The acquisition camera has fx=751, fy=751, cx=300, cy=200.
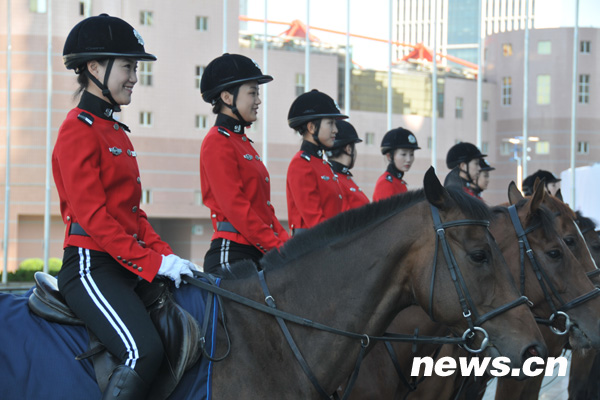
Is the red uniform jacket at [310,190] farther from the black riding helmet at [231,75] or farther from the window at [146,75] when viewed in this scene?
the window at [146,75]

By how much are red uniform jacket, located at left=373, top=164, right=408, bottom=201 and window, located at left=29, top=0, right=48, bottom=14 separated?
91.5 ft

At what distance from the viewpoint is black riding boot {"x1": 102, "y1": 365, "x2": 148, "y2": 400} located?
117 inches

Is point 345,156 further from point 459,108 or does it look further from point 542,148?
point 542,148

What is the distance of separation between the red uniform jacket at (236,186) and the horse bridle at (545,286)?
5.36 feet

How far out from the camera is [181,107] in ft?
115

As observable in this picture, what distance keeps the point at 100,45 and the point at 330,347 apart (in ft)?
5.61

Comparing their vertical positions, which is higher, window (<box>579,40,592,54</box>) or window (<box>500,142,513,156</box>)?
window (<box>579,40,592,54</box>)

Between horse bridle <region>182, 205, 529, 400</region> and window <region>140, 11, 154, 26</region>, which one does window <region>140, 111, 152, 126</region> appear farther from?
horse bridle <region>182, 205, 529, 400</region>

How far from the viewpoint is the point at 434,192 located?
329cm

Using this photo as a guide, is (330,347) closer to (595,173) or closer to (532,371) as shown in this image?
(532,371)

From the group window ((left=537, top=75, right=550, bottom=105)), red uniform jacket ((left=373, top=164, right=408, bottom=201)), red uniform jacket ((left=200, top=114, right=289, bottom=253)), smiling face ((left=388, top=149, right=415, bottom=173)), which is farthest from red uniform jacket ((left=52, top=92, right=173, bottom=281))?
window ((left=537, top=75, right=550, bottom=105))

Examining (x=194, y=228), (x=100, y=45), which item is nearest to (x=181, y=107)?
(x=194, y=228)

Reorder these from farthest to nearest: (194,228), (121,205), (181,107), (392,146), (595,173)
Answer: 1. (194,228)
2. (181,107)
3. (595,173)
4. (392,146)
5. (121,205)

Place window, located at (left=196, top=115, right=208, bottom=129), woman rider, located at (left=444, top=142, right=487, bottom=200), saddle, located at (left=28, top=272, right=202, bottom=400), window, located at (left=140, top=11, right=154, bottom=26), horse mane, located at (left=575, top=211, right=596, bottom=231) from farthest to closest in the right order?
window, located at (left=196, top=115, right=208, bottom=129), window, located at (left=140, top=11, right=154, bottom=26), woman rider, located at (left=444, top=142, right=487, bottom=200), horse mane, located at (left=575, top=211, right=596, bottom=231), saddle, located at (left=28, top=272, right=202, bottom=400)
